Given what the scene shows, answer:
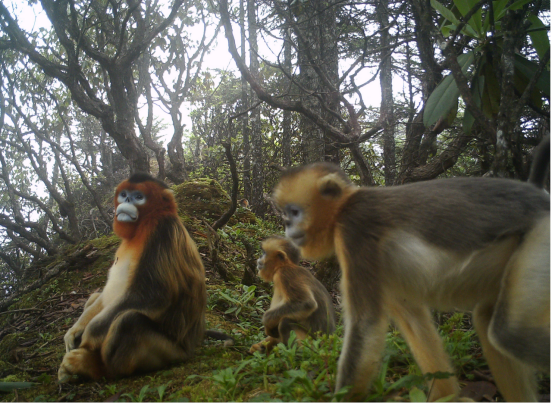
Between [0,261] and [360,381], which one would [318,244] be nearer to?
[360,381]

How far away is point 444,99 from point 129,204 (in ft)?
11.1

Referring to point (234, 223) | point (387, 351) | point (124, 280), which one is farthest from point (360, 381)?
point (234, 223)

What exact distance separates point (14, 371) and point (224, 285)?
8.78 feet

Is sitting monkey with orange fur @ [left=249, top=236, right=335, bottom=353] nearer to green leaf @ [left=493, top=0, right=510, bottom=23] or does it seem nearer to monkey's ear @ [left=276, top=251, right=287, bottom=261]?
monkey's ear @ [left=276, top=251, right=287, bottom=261]

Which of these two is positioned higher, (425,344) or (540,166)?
(540,166)

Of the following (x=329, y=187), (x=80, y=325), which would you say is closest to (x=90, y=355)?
(x=80, y=325)

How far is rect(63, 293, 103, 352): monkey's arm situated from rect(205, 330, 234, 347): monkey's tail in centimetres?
111

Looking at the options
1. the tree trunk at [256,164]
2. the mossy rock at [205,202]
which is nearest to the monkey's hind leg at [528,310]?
the mossy rock at [205,202]

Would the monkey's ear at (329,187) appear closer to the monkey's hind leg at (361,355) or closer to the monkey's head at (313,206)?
the monkey's head at (313,206)

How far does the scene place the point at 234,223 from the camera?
8.46m

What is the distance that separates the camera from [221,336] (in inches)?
158

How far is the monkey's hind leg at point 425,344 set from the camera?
2275 millimetres

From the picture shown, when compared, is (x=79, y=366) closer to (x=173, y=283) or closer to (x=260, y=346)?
(x=173, y=283)

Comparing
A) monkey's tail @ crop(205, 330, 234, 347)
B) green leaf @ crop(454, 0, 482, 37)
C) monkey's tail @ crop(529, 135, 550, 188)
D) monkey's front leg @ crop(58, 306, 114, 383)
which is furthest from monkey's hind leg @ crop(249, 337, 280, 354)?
green leaf @ crop(454, 0, 482, 37)
